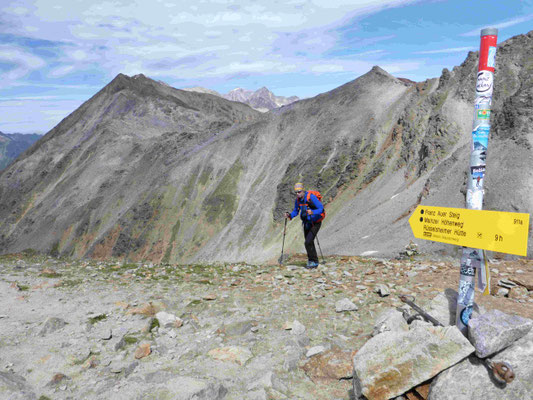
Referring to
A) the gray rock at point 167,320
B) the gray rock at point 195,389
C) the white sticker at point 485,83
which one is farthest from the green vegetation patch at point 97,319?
the white sticker at point 485,83

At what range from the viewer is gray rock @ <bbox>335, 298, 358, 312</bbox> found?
265 inches

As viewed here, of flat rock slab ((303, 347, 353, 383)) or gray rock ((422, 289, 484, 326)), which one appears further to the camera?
gray rock ((422, 289, 484, 326))

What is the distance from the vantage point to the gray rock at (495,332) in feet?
12.0

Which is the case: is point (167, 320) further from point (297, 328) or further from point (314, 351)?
point (314, 351)

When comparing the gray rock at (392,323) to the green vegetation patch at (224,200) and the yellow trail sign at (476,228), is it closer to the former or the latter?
the yellow trail sign at (476,228)

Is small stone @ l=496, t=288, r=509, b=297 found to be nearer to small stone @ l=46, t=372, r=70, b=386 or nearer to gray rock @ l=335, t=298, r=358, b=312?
gray rock @ l=335, t=298, r=358, b=312

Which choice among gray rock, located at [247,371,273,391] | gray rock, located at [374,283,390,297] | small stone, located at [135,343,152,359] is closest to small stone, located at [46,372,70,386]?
small stone, located at [135,343,152,359]

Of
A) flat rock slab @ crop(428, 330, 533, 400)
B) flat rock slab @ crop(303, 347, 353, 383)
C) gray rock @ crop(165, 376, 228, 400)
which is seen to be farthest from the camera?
flat rock slab @ crop(303, 347, 353, 383)

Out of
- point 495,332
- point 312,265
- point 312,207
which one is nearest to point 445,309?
point 495,332

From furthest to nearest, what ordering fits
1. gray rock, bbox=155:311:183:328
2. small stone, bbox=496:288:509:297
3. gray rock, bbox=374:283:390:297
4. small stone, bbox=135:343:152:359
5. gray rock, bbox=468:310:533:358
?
1. gray rock, bbox=374:283:390:297
2. small stone, bbox=496:288:509:297
3. gray rock, bbox=155:311:183:328
4. small stone, bbox=135:343:152:359
5. gray rock, bbox=468:310:533:358

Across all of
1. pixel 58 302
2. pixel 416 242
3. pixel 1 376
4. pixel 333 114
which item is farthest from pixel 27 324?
pixel 333 114

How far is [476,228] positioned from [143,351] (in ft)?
16.8

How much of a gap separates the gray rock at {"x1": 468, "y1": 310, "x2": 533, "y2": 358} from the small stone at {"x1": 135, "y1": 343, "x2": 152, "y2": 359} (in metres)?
4.63

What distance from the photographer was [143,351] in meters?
5.60
